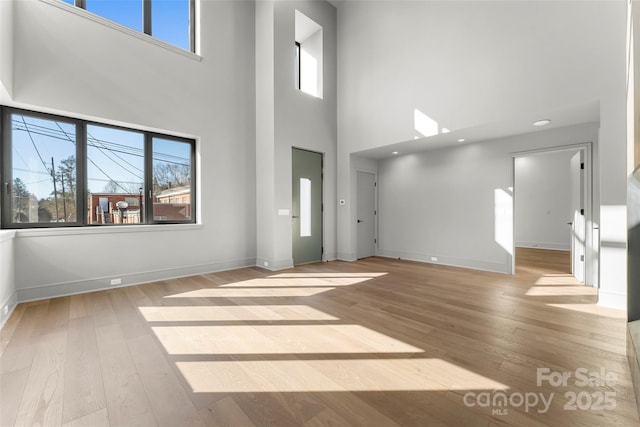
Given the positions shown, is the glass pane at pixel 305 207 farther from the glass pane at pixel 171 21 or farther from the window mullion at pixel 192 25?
the glass pane at pixel 171 21

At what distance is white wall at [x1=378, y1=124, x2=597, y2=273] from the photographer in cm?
499

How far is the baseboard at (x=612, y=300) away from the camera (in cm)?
312

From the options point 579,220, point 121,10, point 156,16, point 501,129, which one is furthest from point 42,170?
point 579,220

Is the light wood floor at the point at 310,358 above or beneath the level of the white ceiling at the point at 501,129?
beneath

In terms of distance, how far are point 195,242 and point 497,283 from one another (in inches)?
205

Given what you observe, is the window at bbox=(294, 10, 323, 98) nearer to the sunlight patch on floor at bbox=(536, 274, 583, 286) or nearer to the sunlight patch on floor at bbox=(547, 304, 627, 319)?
the sunlight patch on floor at bbox=(536, 274, 583, 286)

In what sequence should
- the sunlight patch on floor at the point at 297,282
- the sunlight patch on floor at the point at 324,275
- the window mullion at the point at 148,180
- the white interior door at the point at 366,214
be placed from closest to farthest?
the sunlight patch on floor at the point at 297,282 → the window mullion at the point at 148,180 → the sunlight patch on floor at the point at 324,275 → the white interior door at the point at 366,214

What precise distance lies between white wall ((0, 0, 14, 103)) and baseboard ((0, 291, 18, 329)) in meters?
2.37

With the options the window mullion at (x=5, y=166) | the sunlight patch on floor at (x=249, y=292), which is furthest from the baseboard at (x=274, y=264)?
the window mullion at (x=5, y=166)

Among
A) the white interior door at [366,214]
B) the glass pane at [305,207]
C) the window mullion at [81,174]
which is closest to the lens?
the window mullion at [81,174]

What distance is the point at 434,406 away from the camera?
160 centimetres

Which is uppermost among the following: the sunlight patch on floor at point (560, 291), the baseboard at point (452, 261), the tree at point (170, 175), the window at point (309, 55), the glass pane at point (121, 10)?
the window at point (309, 55)

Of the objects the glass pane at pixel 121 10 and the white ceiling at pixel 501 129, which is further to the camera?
the glass pane at pixel 121 10

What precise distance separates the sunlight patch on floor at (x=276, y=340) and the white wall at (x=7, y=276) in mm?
1691
